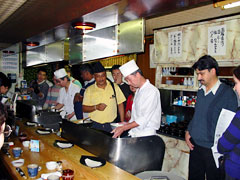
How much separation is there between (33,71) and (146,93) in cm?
670

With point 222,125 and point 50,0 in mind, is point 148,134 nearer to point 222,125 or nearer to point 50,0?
point 222,125

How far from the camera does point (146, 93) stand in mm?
2609

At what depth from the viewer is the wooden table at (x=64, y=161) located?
1.88 m

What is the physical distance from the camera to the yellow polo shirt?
330 centimetres

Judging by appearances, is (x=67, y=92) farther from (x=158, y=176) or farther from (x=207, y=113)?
(x=158, y=176)

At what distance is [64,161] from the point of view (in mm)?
2180

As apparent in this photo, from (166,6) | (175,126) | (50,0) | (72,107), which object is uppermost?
(50,0)

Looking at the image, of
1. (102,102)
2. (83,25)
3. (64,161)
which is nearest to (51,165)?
(64,161)

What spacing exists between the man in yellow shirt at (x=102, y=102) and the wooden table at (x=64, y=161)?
60cm

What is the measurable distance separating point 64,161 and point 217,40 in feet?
9.76

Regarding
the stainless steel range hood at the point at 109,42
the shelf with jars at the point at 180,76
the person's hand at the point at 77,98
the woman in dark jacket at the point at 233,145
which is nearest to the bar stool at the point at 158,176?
the woman in dark jacket at the point at 233,145

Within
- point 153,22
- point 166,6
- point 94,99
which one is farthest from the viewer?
point 153,22

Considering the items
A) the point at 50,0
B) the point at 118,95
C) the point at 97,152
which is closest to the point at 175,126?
the point at 118,95

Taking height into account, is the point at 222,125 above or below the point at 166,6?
below
